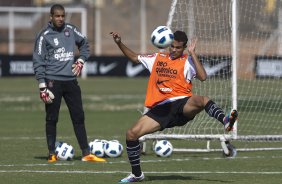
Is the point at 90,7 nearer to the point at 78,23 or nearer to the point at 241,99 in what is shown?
the point at 78,23

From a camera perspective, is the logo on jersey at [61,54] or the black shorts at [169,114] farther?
the logo on jersey at [61,54]

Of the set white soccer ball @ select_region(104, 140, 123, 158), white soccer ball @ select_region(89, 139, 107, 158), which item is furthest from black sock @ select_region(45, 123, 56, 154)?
white soccer ball @ select_region(104, 140, 123, 158)

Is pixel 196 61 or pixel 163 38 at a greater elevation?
pixel 163 38

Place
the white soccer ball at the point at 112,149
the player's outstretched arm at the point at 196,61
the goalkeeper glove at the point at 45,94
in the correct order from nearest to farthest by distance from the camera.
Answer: the player's outstretched arm at the point at 196,61
the goalkeeper glove at the point at 45,94
the white soccer ball at the point at 112,149

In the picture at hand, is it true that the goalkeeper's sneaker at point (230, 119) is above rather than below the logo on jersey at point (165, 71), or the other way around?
below

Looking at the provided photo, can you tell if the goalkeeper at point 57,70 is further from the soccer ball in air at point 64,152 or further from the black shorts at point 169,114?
the black shorts at point 169,114

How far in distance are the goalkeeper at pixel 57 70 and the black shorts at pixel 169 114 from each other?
2.55 meters

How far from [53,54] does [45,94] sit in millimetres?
641

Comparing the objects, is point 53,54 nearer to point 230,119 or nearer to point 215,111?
point 215,111

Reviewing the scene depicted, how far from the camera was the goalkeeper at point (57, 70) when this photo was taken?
46.3ft

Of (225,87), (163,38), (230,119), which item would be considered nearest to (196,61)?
(163,38)

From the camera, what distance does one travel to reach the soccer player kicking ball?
1173 centimetres

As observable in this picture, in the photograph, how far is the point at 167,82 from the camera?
39.6ft

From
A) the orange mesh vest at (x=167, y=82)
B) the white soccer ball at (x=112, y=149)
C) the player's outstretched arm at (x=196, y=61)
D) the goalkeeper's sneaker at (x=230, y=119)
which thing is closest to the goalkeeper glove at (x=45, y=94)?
the white soccer ball at (x=112, y=149)
